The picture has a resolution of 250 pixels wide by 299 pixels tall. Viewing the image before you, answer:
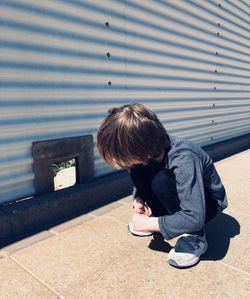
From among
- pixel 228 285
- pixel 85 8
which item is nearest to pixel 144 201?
pixel 228 285

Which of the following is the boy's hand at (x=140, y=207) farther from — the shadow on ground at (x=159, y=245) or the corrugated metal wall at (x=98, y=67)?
the corrugated metal wall at (x=98, y=67)

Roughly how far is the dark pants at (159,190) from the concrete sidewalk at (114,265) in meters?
0.30

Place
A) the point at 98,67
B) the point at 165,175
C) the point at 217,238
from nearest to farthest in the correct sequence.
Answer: the point at 165,175 → the point at 217,238 → the point at 98,67

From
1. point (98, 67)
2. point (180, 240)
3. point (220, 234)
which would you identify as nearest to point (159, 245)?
point (180, 240)

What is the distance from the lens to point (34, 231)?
2686mm

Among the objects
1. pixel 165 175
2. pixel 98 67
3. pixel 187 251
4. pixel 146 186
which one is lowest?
pixel 187 251

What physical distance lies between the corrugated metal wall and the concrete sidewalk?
22.9 inches

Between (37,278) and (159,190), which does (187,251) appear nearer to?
(159,190)

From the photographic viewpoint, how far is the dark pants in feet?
7.02

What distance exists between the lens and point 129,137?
1.89 m

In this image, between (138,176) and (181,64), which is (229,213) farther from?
(181,64)

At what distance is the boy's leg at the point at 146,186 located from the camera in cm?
230

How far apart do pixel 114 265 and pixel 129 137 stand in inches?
34.7

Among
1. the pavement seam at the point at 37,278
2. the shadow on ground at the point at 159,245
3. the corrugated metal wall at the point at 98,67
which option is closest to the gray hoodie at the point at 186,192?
the shadow on ground at the point at 159,245
